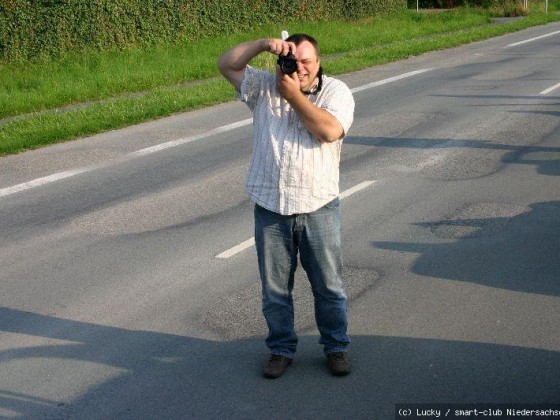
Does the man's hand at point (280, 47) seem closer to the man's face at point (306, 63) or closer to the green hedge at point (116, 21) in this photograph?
the man's face at point (306, 63)

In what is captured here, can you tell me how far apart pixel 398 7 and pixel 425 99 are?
71.7ft

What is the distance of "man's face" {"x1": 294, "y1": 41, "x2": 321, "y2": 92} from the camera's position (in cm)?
527

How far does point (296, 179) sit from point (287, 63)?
2.16ft

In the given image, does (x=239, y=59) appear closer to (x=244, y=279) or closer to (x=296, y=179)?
(x=296, y=179)

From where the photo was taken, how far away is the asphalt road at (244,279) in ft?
18.3

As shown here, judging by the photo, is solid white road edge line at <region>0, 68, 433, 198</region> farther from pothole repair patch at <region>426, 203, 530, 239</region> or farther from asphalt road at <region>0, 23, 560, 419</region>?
pothole repair patch at <region>426, 203, 530, 239</region>

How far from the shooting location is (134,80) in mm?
19781

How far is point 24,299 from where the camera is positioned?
23.9 ft

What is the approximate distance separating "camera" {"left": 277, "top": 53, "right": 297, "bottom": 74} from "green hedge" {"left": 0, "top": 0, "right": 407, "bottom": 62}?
1657 centimetres

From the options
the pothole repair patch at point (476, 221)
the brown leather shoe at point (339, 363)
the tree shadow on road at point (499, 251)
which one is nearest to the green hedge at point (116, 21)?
the pothole repair patch at point (476, 221)

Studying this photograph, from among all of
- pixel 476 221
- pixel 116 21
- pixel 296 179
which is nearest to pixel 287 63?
pixel 296 179

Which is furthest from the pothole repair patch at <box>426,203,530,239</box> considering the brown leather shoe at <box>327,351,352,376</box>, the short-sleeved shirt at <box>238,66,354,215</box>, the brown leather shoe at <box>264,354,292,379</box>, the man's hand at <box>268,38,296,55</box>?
the man's hand at <box>268,38,296,55</box>

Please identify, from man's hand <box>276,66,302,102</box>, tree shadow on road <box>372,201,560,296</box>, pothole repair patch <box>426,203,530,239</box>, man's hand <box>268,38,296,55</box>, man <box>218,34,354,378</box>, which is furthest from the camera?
pothole repair patch <box>426,203,530,239</box>

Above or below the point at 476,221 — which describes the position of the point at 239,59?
above
